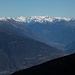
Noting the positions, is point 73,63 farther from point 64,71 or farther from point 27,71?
point 27,71

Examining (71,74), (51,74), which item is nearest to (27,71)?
(51,74)

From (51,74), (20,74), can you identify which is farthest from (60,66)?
(20,74)

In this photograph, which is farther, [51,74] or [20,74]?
[20,74]

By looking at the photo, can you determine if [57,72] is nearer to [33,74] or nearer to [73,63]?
[73,63]

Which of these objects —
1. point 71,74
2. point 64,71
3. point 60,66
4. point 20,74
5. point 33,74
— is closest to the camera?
point 71,74

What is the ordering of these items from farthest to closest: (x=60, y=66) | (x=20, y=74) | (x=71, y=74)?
(x=20, y=74) < (x=60, y=66) < (x=71, y=74)

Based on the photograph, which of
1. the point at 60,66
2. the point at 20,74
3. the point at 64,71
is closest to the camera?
the point at 64,71

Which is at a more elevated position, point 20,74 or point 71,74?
point 71,74

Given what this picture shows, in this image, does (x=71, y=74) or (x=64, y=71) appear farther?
(x=64, y=71)

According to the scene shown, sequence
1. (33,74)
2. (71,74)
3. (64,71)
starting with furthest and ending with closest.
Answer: (33,74) < (64,71) < (71,74)

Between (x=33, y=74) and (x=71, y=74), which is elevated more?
(x=71, y=74)
